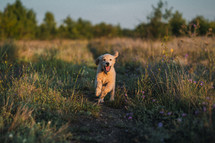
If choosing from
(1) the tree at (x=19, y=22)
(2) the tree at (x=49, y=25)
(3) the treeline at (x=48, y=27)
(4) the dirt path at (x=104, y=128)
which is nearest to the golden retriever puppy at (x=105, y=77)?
(4) the dirt path at (x=104, y=128)

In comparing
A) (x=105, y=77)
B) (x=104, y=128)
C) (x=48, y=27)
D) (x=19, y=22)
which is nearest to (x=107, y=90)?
(x=105, y=77)

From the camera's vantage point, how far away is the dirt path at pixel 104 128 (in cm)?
270

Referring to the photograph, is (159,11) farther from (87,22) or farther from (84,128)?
(87,22)

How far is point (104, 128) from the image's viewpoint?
3105 mm

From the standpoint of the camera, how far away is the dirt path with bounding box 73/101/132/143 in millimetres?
2701

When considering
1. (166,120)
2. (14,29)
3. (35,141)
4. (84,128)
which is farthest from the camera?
(14,29)

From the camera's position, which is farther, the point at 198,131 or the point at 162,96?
the point at 162,96

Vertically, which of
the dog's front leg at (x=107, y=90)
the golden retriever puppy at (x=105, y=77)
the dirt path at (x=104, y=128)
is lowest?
the dirt path at (x=104, y=128)

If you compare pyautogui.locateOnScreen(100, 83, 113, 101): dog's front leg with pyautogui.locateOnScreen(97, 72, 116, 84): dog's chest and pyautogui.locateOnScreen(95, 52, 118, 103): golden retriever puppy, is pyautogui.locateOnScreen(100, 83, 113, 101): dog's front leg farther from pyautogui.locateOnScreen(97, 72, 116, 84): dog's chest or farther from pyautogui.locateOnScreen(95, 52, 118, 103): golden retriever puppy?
pyautogui.locateOnScreen(97, 72, 116, 84): dog's chest

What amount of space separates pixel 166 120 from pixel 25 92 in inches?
121

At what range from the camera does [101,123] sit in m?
3.23

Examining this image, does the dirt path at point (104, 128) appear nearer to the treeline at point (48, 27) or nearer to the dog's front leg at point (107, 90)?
the dog's front leg at point (107, 90)

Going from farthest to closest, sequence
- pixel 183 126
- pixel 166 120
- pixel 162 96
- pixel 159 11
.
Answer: pixel 159 11, pixel 162 96, pixel 166 120, pixel 183 126

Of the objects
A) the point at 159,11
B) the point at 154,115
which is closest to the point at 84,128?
the point at 154,115
